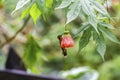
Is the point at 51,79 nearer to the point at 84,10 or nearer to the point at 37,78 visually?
the point at 37,78

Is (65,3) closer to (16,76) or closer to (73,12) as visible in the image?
(73,12)

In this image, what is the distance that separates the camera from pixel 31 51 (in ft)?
5.64

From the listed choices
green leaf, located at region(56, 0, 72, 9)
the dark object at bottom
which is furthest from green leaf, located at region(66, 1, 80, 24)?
the dark object at bottom

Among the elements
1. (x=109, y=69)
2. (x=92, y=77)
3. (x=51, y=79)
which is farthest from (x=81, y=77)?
(x=109, y=69)

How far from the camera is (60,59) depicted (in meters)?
3.67

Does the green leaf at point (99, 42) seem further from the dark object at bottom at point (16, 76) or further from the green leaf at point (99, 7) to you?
the dark object at bottom at point (16, 76)

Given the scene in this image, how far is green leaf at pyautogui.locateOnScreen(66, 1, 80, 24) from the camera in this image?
0.88 meters

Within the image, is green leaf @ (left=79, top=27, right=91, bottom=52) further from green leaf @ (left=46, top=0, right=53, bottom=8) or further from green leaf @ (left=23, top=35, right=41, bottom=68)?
green leaf @ (left=23, top=35, right=41, bottom=68)

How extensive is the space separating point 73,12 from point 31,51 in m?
0.86

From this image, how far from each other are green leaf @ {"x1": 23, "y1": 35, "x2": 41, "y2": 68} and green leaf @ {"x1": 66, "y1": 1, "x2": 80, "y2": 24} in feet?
2.60

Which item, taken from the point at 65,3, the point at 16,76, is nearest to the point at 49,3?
the point at 65,3

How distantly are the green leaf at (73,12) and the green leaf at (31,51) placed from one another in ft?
2.60

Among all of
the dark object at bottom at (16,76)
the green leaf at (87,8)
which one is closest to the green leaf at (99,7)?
the green leaf at (87,8)

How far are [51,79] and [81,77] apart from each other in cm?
49
